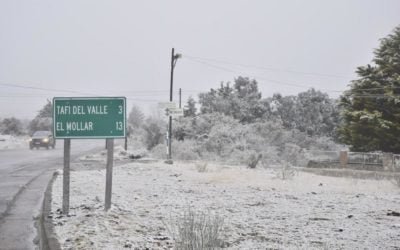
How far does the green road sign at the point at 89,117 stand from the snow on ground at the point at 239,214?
125cm

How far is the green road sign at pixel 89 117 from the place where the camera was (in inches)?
310

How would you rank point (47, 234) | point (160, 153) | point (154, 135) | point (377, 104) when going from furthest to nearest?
point (154, 135), point (160, 153), point (377, 104), point (47, 234)

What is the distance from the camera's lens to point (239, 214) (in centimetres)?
836

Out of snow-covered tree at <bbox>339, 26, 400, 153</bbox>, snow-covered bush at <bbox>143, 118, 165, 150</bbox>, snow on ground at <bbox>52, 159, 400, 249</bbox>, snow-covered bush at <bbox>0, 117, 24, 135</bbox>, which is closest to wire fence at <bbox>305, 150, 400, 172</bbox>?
snow-covered tree at <bbox>339, 26, 400, 153</bbox>

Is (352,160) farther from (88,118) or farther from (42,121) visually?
(42,121)

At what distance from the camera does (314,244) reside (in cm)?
618

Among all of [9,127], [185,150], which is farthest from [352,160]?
[9,127]

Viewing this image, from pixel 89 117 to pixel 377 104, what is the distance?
25.9 metres

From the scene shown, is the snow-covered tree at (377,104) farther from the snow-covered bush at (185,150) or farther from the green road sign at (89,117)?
the green road sign at (89,117)

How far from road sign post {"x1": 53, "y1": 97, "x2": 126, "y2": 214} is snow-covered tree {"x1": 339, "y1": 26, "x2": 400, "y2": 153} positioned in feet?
78.2

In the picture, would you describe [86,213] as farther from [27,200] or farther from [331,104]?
[331,104]

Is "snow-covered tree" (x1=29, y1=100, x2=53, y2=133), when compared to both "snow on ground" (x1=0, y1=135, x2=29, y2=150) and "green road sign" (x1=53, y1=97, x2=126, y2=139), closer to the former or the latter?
"snow on ground" (x1=0, y1=135, x2=29, y2=150)

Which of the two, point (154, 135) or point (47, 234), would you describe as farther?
point (154, 135)

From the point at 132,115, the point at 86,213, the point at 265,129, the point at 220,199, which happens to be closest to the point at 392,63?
the point at 265,129
